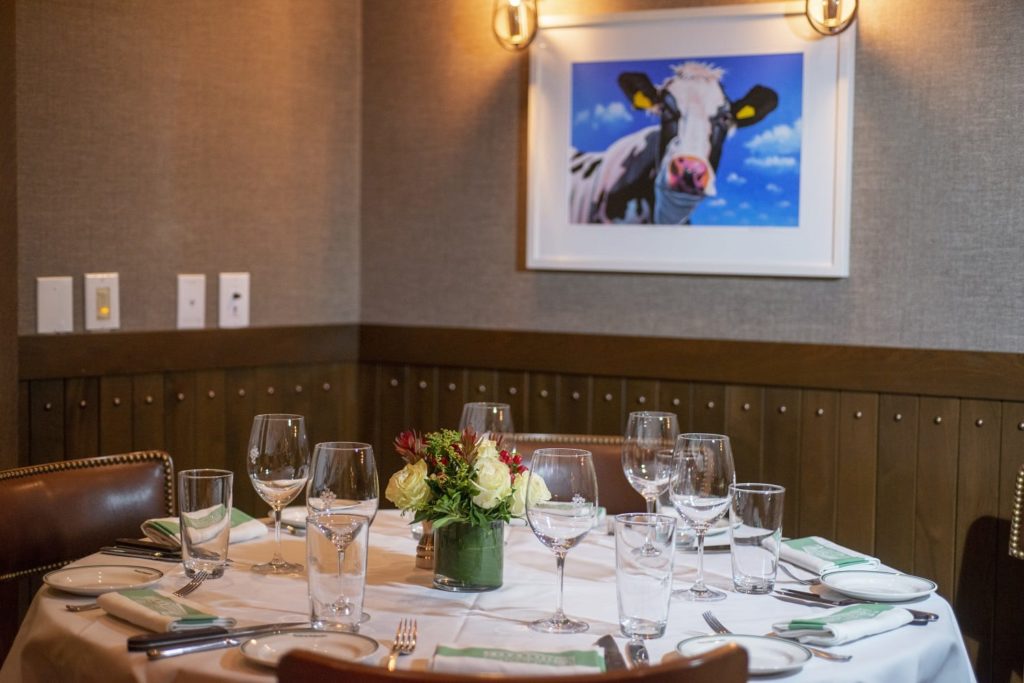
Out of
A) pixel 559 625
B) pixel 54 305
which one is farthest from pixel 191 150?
pixel 559 625

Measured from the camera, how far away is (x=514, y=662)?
4.68 ft

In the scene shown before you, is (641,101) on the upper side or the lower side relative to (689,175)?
upper

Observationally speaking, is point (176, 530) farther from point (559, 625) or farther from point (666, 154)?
point (666, 154)

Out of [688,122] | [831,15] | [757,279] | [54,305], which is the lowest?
[54,305]

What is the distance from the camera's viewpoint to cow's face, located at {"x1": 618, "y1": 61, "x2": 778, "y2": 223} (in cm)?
330

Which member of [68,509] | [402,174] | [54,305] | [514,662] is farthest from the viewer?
[402,174]

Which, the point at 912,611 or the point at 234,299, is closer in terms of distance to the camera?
the point at 912,611

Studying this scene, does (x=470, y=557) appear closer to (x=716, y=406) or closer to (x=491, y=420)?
(x=491, y=420)

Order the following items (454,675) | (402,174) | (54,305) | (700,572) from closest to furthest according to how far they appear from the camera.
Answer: (454,675)
(700,572)
(54,305)
(402,174)

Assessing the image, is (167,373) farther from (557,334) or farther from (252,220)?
(557,334)

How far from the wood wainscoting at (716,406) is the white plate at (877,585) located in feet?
4.11

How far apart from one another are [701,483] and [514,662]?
0.56m

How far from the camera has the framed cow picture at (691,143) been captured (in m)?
3.21

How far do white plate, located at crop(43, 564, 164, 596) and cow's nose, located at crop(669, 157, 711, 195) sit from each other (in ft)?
6.64
